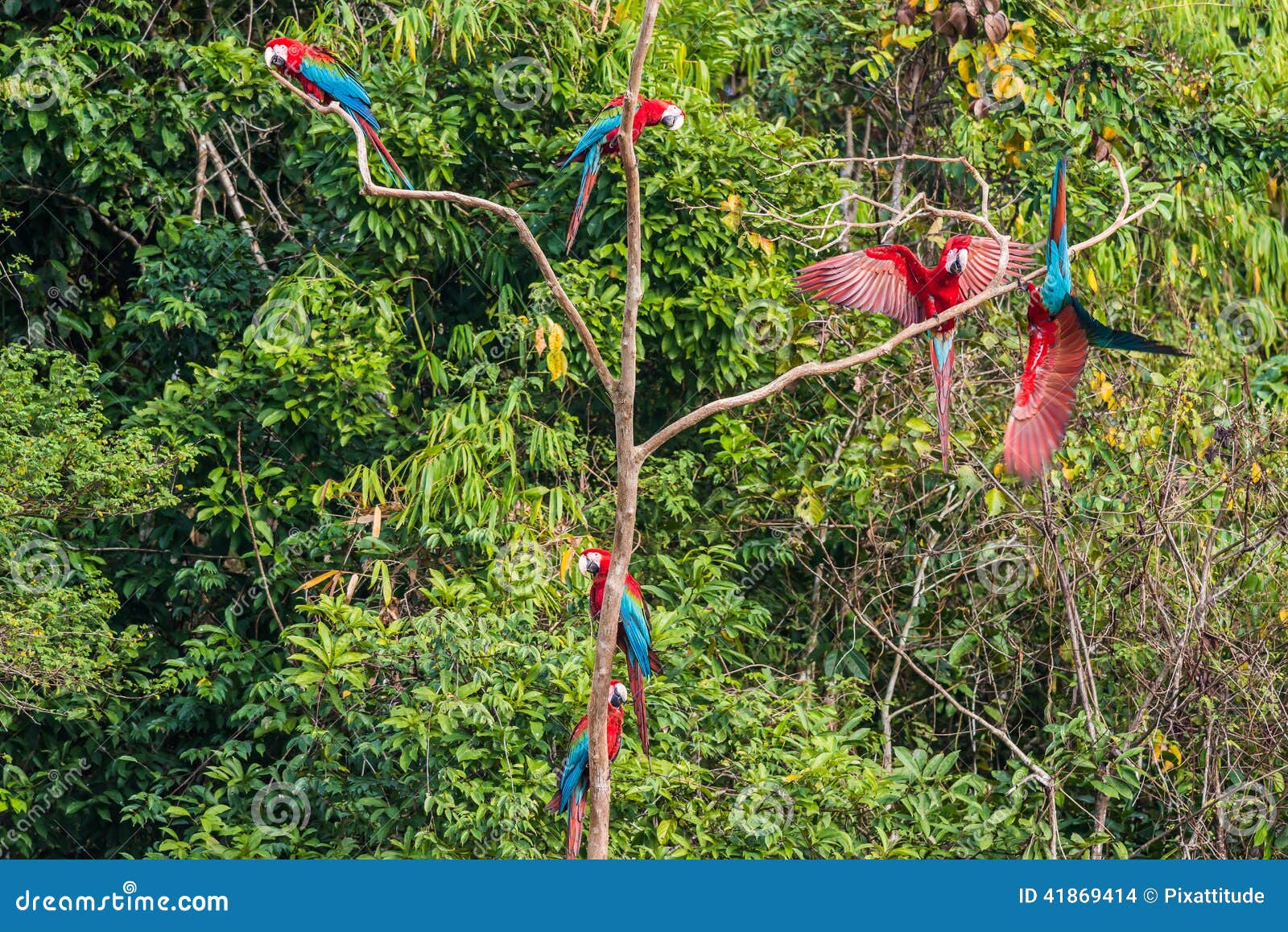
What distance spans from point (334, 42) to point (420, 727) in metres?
2.56

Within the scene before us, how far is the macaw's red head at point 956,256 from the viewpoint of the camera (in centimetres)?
378

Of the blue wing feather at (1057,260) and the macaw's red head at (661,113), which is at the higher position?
the macaw's red head at (661,113)

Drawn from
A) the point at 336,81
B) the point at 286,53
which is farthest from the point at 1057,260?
the point at 286,53

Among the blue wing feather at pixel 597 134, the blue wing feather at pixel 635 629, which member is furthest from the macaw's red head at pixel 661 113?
the blue wing feather at pixel 635 629

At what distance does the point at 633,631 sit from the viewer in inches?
145

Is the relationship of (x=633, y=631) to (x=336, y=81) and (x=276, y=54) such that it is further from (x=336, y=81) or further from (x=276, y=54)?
(x=276, y=54)

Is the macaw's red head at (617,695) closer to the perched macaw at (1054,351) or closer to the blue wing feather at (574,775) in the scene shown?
the blue wing feather at (574,775)

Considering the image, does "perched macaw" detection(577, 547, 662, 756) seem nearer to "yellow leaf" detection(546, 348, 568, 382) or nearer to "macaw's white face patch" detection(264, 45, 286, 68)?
"yellow leaf" detection(546, 348, 568, 382)

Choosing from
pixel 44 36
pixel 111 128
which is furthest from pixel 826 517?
pixel 44 36

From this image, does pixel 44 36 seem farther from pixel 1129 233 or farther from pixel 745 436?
pixel 1129 233

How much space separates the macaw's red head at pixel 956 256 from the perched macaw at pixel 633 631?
1164 millimetres

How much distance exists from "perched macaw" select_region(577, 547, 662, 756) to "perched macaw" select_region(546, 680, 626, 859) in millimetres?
53

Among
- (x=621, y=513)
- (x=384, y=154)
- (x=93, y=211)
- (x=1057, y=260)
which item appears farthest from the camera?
(x=93, y=211)

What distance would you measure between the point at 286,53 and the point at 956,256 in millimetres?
1997
